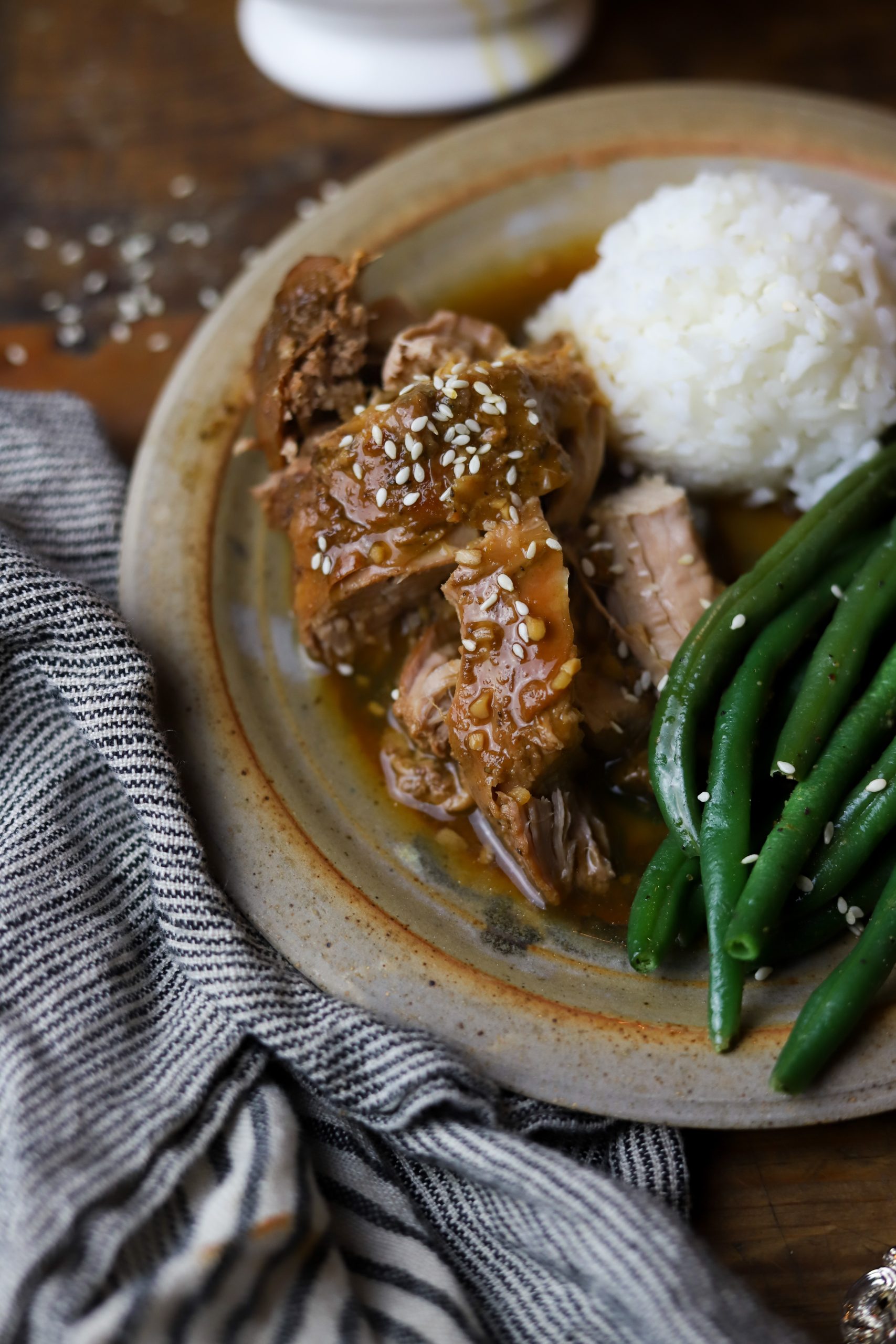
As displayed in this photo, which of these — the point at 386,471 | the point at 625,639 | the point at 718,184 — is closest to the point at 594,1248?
the point at 625,639

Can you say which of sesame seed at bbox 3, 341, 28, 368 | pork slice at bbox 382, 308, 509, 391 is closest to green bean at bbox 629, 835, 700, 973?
pork slice at bbox 382, 308, 509, 391

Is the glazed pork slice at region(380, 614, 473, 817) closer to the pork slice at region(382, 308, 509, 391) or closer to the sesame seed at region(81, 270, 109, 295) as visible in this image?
the pork slice at region(382, 308, 509, 391)

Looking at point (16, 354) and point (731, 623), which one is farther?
point (16, 354)

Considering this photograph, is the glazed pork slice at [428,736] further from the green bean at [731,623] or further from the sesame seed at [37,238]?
the sesame seed at [37,238]

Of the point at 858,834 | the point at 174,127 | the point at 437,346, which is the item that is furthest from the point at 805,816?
the point at 174,127

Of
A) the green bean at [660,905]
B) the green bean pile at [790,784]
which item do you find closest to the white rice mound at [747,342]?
the green bean pile at [790,784]

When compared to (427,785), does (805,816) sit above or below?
above

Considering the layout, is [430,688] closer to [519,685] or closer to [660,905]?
[519,685]
